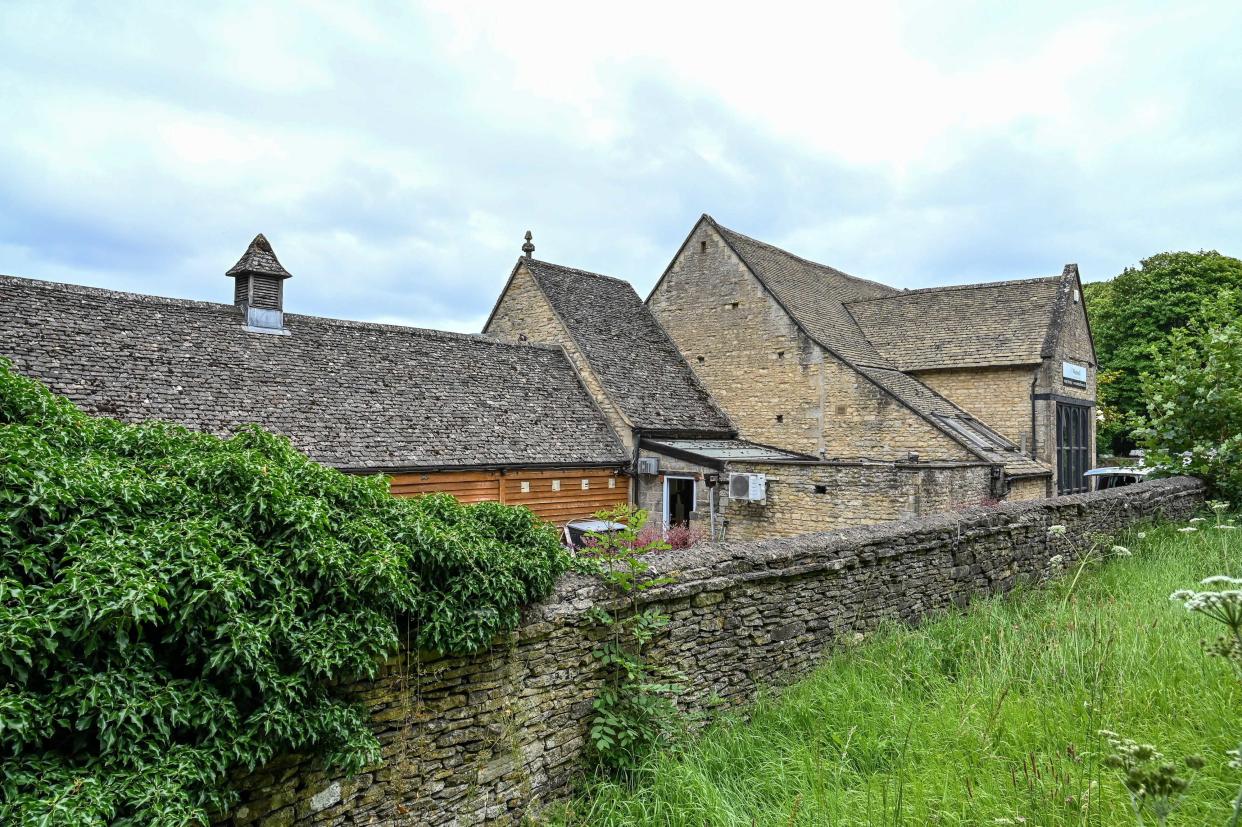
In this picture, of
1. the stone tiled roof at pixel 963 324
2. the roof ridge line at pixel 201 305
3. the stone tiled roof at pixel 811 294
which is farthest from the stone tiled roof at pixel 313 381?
the stone tiled roof at pixel 963 324

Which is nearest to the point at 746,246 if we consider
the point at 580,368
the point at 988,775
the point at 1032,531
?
the point at 580,368

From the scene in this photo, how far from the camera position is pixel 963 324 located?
943 inches

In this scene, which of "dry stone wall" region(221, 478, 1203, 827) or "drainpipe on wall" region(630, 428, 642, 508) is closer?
"dry stone wall" region(221, 478, 1203, 827)

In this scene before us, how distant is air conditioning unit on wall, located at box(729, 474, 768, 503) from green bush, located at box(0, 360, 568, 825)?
40.3 ft

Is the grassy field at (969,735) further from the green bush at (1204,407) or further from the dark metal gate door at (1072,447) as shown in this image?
the dark metal gate door at (1072,447)

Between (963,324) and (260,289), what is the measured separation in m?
20.7

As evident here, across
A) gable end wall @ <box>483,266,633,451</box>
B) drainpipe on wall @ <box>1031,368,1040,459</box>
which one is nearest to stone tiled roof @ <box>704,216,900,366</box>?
drainpipe on wall @ <box>1031,368,1040,459</box>

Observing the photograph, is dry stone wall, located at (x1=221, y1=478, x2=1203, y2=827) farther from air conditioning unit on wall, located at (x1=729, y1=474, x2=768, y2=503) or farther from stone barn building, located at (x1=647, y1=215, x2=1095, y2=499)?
stone barn building, located at (x1=647, y1=215, x2=1095, y2=499)

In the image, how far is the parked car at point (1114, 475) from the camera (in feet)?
57.1

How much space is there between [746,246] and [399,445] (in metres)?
13.6

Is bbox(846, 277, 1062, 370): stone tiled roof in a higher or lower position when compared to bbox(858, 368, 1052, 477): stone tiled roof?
higher

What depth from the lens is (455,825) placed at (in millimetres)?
4848

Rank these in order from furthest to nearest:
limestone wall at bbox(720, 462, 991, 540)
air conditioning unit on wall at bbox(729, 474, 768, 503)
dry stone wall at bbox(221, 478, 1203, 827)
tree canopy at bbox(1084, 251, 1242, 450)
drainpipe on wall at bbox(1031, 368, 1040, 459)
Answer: tree canopy at bbox(1084, 251, 1242, 450)
drainpipe on wall at bbox(1031, 368, 1040, 459)
air conditioning unit on wall at bbox(729, 474, 768, 503)
limestone wall at bbox(720, 462, 991, 540)
dry stone wall at bbox(221, 478, 1203, 827)

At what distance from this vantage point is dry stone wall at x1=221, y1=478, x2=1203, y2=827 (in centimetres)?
448
